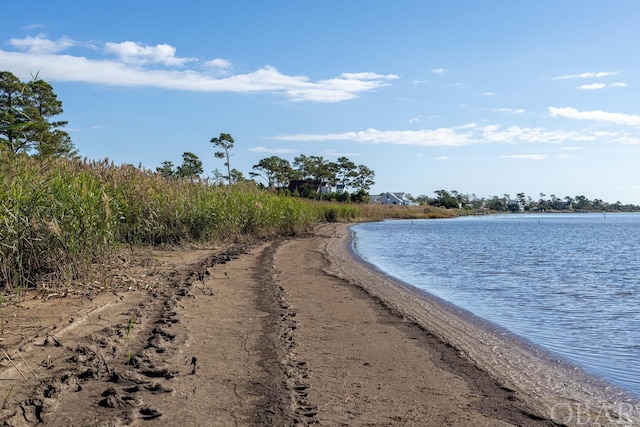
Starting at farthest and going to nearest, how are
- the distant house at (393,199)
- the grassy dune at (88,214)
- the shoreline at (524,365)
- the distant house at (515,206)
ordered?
the distant house at (515,206) → the distant house at (393,199) → the grassy dune at (88,214) → the shoreline at (524,365)

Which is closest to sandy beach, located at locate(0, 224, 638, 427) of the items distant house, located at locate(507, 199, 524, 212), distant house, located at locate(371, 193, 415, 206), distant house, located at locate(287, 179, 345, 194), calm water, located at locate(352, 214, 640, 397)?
calm water, located at locate(352, 214, 640, 397)

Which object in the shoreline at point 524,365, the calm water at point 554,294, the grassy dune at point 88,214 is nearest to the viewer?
the shoreline at point 524,365

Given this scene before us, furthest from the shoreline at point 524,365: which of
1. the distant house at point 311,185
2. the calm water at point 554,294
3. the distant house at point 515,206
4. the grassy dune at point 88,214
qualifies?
the distant house at point 515,206

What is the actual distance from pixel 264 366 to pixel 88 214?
14.1 ft

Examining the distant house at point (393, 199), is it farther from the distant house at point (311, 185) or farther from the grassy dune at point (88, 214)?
the grassy dune at point (88, 214)

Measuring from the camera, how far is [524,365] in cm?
568

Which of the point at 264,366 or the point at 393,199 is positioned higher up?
the point at 393,199

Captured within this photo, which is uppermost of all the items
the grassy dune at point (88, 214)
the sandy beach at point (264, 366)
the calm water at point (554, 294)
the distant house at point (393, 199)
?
the distant house at point (393, 199)

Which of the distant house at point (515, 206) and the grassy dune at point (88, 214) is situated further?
the distant house at point (515, 206)

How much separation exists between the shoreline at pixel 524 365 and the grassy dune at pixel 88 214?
4650 mm

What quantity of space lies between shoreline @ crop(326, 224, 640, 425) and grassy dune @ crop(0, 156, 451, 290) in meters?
4.65

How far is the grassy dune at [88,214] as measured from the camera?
6.94m

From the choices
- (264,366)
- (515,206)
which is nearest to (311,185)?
(264,366)

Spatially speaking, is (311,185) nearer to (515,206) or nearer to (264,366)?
(264,366)
